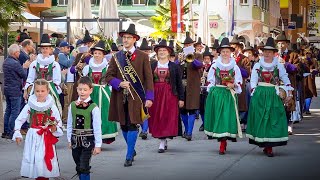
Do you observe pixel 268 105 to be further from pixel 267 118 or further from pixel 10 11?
pixel 10 11

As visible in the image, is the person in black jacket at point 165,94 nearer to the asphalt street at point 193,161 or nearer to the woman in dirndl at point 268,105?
the asphalt street at point 193,161

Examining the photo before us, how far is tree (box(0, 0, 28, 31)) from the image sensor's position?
6.13 meters

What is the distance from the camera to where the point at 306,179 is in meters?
10.8

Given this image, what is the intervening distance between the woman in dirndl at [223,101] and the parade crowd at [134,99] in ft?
0.05

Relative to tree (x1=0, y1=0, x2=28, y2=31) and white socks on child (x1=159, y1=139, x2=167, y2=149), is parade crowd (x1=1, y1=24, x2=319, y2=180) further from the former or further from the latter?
tree (x1=0, y1=0, x2=28, y2=31)

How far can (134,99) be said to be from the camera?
12328mm

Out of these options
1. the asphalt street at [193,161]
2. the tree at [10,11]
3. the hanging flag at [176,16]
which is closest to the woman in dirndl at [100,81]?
the asphalt street at [193,161]

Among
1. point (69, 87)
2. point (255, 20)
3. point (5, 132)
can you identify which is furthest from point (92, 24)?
point (255, 20)

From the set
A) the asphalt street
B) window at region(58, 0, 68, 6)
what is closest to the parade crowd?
the asphalt street

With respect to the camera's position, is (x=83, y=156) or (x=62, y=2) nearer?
(x=83, y=156)

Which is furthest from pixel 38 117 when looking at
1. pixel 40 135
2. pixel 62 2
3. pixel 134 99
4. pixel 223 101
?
pixel 62 2

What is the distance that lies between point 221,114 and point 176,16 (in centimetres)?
1220

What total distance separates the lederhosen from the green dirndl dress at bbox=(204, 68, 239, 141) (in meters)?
4.42

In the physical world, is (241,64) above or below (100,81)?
above
